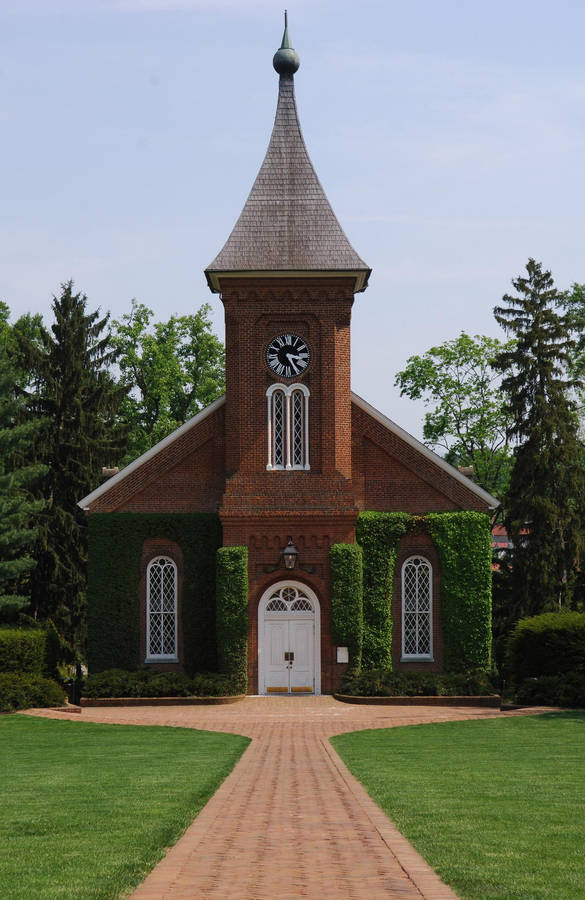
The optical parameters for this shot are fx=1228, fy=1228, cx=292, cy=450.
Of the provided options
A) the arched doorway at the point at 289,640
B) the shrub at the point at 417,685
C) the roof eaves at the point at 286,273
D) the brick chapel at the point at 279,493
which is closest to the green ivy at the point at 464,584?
the brick chapel at the point at 279,493

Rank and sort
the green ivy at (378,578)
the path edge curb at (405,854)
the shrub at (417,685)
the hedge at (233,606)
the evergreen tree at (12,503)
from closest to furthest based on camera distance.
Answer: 1. the path edge curb at (405,854)
2. the shrub at (417,685)
3. the hedge at (233,606)
4. the green ivy at (378,578)
5. the evergreen tree at (12,503)

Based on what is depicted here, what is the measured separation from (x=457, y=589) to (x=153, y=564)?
8.49 m

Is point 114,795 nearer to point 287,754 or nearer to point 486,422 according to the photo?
point 287,754

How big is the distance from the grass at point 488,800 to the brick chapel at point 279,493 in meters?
9.88

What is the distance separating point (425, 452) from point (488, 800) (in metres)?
21.6

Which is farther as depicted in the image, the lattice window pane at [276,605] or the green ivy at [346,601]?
the lattice window pane at [276,605]

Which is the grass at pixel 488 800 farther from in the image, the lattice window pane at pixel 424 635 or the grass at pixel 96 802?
the lattice window pane at pixel 424 635

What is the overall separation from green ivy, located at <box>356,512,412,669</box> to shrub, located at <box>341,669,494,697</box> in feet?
4.98

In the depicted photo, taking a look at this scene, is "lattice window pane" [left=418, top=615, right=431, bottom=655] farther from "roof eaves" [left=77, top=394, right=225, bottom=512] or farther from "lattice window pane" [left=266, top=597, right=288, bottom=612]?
"roof eaves" [left=77, top=394, right=225, bottom=512]

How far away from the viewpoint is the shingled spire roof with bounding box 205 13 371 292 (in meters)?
33.2

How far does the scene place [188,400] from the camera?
206ft

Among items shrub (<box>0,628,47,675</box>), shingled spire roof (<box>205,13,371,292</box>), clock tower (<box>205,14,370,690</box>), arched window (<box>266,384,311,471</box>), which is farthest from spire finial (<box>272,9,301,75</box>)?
shrub (<box>0,628,47,675</box>)

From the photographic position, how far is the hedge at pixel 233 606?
32500 mm

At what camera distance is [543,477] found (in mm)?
42781
